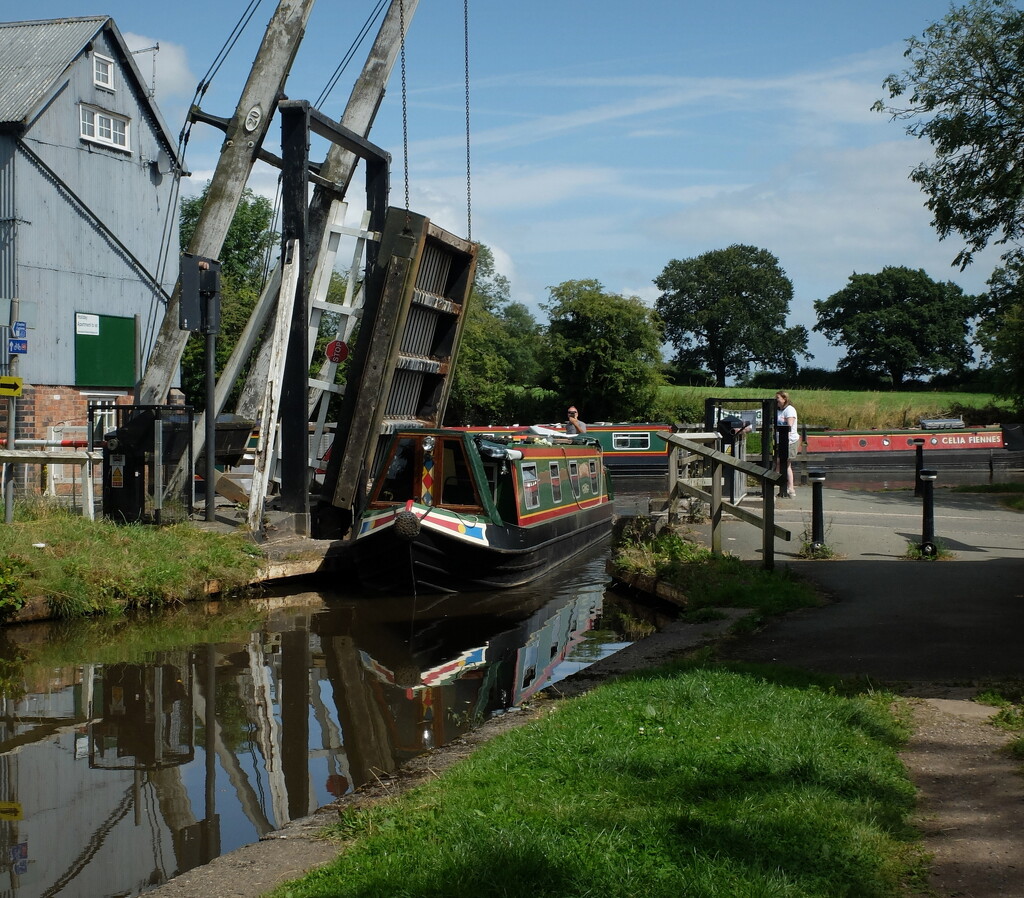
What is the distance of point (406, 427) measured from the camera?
14469 mm

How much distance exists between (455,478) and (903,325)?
68.3 m

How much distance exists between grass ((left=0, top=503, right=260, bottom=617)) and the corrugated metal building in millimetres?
10590

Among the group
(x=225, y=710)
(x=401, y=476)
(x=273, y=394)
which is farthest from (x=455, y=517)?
(x=225, y=710)

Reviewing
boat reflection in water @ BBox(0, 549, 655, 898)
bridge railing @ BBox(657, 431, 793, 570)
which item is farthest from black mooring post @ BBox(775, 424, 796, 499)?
boat reflection in water @ BBox(0, 549, 655, 898)

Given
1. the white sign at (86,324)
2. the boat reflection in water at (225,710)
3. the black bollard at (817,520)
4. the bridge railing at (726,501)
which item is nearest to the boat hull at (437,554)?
the boat reflection in water at (225,710)

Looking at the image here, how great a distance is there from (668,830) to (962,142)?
1877 centimetres

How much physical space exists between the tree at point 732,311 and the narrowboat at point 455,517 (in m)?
65.9

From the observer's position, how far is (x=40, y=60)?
23.7 metres

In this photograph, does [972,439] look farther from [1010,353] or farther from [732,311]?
[732,311]

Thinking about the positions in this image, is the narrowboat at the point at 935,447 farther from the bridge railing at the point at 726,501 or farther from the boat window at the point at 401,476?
the boat window at the point at 401,476

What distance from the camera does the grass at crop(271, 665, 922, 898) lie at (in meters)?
3.67

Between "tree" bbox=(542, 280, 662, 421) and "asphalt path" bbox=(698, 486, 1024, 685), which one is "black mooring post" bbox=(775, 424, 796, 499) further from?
"tree" bbox=(542, 280, 662, 421)

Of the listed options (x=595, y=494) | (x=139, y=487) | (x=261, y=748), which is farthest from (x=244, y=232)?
(x=261, y=748)

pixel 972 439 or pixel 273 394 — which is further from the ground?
pixel 273 394
